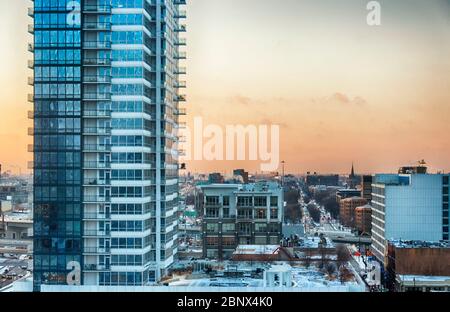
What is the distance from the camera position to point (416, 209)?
21.8ft

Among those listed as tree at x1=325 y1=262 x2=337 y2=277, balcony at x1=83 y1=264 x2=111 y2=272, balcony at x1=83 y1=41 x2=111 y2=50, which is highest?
balcony at x1=83 y1=41 x2=111 y2=50

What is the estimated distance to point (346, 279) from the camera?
3.90 metres

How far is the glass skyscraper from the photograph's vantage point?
4.74 meters

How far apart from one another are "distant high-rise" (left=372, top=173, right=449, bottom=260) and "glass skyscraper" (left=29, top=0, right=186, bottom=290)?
128 inches

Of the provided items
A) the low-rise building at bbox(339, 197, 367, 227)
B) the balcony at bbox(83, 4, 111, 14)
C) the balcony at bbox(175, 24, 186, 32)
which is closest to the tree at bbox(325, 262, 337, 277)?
the balcony at bbox(175, 24, 186, 32)

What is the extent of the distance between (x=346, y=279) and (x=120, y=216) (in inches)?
79.7

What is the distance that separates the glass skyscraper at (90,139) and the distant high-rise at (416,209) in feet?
10.7

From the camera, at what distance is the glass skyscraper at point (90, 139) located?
187 inches

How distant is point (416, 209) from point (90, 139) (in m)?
4.05

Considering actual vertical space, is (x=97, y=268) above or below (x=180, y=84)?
below

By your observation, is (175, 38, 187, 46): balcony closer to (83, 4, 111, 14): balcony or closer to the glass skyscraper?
the glass skyscraper

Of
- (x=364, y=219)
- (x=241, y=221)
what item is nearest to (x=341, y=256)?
(x=241, y=221)

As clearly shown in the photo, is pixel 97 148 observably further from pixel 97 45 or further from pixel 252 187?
pixel 252 187
